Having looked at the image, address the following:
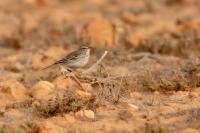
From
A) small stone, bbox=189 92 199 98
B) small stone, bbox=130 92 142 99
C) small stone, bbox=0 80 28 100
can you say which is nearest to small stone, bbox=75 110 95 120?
small stone, bbox=130 92 142 99

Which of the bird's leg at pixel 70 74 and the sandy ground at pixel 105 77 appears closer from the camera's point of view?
the sandy ground at pixel 105 77

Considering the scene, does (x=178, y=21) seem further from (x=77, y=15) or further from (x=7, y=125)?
(x=7, y=125)

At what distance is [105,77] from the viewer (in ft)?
37.2

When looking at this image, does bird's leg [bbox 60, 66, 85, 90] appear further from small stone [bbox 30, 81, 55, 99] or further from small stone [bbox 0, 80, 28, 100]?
small stone [bbox 0, 80, 28, 100]

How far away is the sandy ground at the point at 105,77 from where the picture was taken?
388 inches

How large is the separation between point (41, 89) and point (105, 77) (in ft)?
2.79

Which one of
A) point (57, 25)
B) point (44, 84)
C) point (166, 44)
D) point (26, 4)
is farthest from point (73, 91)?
point (26, 4)

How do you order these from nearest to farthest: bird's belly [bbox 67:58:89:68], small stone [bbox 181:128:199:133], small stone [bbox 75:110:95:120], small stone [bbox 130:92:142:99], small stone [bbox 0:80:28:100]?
small stone [bbox 181:128:199:133] < small stone [bbox 75:110:95:120] < small stone [bbox 130:92:142:99] < small stone [bbox 0:80:28:100] < bird's belly [bbox 67:58:89:68]

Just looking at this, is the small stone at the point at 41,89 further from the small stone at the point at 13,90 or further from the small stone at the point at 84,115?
the small stone at the point at 84,115

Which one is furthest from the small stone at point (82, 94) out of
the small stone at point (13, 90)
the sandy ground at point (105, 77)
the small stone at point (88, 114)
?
the small stone at point (13, 90)

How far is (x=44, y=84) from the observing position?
37.1 ft

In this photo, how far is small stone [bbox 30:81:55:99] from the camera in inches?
434

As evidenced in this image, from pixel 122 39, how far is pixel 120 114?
17.7 feet

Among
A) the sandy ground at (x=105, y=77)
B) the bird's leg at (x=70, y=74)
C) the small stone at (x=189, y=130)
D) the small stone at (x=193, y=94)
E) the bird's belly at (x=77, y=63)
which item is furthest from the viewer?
the bird's belly at (x=77, y=63)
